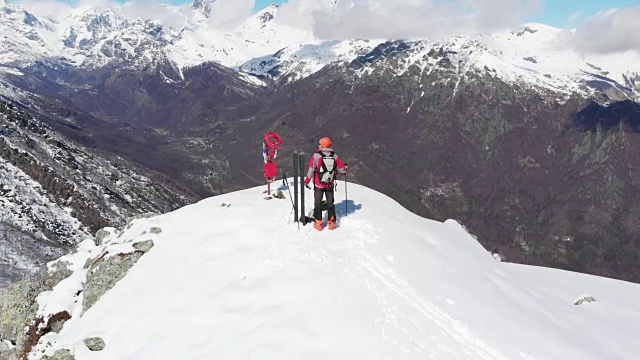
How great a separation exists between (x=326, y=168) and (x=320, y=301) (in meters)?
8.66

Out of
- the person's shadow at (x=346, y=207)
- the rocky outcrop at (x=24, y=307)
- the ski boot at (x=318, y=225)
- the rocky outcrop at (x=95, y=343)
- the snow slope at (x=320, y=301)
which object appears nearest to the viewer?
the snow slope at (x=320, y=301)

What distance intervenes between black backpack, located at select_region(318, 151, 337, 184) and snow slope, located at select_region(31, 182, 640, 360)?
2.54 m

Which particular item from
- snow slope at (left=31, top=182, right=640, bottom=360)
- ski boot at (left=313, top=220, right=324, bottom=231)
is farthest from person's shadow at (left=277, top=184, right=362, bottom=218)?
ski boot at (left=313, top=220, right=324, bottom=231)

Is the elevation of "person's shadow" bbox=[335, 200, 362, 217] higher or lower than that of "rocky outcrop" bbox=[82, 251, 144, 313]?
higher

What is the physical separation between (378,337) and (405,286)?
366 cm

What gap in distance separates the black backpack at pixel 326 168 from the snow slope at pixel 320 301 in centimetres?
254

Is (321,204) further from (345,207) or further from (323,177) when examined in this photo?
(345,207)

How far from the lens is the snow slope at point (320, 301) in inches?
603

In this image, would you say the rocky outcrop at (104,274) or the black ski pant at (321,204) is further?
the black ski pant at (321,204)

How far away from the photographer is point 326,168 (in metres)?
23.6

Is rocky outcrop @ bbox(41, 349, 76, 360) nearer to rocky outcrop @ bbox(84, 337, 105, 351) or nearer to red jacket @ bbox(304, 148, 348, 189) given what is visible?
rocky outcrop @ bbox(84, 337, 105, 351)

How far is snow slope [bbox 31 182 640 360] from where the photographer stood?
1531 cm

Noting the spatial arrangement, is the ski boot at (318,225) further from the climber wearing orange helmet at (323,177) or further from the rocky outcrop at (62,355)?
the rocky outcrop at (62,355)

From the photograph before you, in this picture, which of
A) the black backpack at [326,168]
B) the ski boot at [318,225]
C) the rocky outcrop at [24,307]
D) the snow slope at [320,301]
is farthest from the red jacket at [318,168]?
the rocky outcrop at [24,307]
